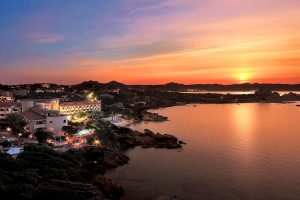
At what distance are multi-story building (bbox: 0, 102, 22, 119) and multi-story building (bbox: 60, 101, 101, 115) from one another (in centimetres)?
1152

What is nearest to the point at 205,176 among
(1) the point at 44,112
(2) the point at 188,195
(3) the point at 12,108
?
(2) the point at 188,195

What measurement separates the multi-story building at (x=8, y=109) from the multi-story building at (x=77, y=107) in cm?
1152

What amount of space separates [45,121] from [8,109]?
9634mm

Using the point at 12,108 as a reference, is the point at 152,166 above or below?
below

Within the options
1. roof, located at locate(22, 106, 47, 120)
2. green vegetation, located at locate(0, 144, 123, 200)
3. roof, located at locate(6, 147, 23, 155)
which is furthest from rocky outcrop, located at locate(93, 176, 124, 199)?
roof, located at locate(22, 106, 47, 120)

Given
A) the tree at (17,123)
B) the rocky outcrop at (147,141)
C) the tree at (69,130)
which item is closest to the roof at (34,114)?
the tree at (17,123)

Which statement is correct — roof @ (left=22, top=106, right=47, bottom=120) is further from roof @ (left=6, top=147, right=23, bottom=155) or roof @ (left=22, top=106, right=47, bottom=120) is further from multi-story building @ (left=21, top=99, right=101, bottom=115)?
roof @ (left=6, top=147, right=23, bottom=155)

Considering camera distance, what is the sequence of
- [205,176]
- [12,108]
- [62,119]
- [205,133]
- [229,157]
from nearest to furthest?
[205,176] < [229,157] < [62,119] < [12,108] < [205,133]

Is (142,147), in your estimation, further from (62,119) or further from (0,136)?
(0,136)

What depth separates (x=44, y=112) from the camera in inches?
1436

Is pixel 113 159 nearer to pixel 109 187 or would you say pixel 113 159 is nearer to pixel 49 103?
pixel 109 187

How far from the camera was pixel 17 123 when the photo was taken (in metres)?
33.7

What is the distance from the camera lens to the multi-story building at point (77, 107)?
177ft

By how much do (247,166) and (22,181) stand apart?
778 inches
